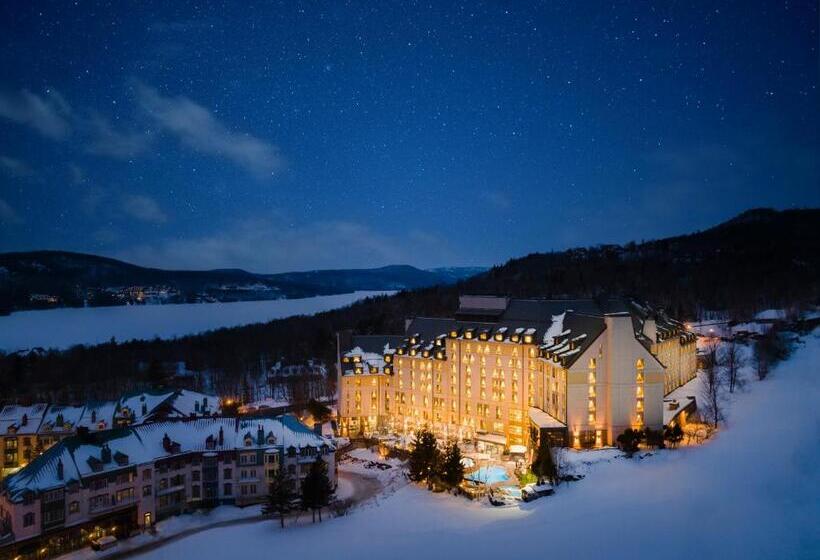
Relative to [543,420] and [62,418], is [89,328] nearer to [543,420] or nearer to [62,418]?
[62,418]

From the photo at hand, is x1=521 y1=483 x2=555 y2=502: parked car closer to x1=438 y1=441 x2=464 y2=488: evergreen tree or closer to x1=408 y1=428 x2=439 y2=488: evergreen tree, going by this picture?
x1=438 y1=441 x2=464 y2=488: evergreen tree

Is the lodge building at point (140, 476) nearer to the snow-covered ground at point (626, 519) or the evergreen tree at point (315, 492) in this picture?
the evergreen tree at point (315, 492)

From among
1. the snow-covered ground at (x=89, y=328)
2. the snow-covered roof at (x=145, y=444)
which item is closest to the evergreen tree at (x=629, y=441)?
the snow-covered roof at (x=145, y=444)

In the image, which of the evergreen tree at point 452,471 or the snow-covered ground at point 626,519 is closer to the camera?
the snow-covered ground at point 626,519

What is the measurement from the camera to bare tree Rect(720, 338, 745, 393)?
53781 mm

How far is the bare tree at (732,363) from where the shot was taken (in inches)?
2117

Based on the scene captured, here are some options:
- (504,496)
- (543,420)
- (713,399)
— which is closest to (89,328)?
(543,420)

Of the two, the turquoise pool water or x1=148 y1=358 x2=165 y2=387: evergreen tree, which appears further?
x1=148 y1=358 x2=165 y2=387: evergreen tree

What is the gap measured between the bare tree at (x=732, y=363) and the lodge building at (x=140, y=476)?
133 ft

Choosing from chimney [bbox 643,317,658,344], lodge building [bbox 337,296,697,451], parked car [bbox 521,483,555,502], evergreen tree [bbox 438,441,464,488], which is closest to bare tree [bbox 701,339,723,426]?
lodge building [bbox 337,296,697,451]

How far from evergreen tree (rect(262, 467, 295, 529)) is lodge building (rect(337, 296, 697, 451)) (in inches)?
798

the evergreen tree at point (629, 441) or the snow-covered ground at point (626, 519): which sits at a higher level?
the evergreen tree at point (629, 441)

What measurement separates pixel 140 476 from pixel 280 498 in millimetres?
10377

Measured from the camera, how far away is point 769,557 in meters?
25.4
